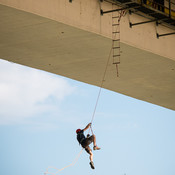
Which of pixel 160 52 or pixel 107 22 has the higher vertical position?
pixel 107 22

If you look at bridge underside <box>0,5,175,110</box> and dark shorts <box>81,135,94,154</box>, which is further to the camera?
dark shorts <box>81,135,94,154</box>

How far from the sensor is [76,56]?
84.7 feet

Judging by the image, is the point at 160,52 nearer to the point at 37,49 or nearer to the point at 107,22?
the point at 107,22

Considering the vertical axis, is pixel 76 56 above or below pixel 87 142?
above

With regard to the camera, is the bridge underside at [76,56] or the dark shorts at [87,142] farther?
the dark shorts at [87,142]

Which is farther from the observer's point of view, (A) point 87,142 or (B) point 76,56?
(B) point 76,56

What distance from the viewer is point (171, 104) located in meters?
37.7

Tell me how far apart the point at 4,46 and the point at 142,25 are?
6.69m

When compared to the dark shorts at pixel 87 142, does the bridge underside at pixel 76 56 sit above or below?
above

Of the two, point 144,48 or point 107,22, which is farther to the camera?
point 144,48

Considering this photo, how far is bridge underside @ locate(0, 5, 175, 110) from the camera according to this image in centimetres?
2125

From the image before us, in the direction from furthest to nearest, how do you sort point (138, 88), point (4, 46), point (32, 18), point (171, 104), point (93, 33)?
point (171, 104)
point (138, 88)
point (4, 46)
point (93, 33)
point (32, 18)

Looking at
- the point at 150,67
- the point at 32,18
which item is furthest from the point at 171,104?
the point at 32,18

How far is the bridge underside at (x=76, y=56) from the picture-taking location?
69.7 feet
